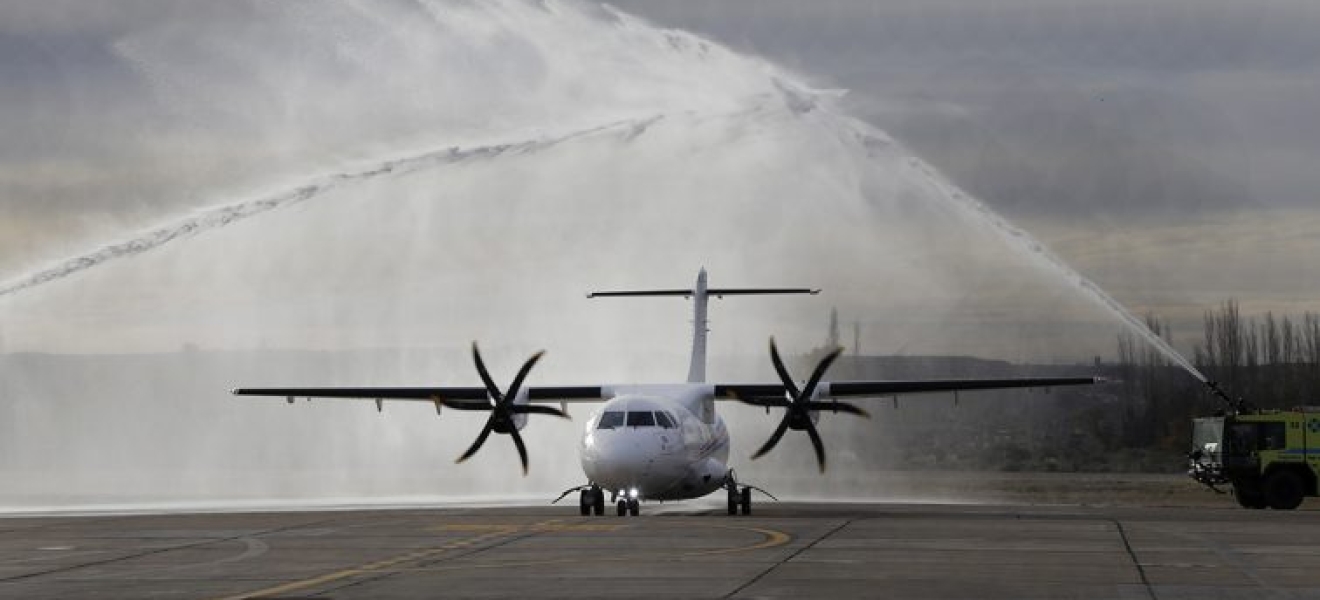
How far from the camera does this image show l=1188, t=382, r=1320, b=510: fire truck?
46.8 metres

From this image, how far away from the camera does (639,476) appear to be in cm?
4034

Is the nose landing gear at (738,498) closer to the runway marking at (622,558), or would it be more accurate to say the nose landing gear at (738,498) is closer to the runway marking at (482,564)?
the runway marking at (482,564)

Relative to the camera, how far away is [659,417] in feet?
135

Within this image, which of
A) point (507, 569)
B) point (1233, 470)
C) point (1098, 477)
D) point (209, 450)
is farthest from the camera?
point (1098, 477)

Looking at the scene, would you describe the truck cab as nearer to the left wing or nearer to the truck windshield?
the truck windshield

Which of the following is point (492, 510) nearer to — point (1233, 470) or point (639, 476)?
point (639, 476)

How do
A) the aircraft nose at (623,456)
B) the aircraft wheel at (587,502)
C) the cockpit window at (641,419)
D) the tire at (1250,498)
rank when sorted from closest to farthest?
the aircraft nose at (623,456) < the cockpit window at (641,419) < the aircraft wheel at (587,502) < the tire at (1250,498)

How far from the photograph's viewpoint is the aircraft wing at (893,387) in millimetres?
43000

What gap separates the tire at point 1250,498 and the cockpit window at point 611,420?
18056 mm

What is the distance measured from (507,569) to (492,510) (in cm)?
2125

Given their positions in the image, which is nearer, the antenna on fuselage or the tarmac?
the tarmac

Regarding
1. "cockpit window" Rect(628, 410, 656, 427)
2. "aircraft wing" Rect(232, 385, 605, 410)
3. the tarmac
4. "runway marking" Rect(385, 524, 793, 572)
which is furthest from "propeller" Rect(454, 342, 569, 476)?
"runway marking" Rect(385, 524, 793, 572)

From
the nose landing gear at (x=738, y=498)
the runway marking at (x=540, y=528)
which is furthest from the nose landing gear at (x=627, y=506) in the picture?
the runway marking at (x=540, y=528)

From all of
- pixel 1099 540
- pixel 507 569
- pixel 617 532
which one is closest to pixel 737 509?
pixel 617 532
